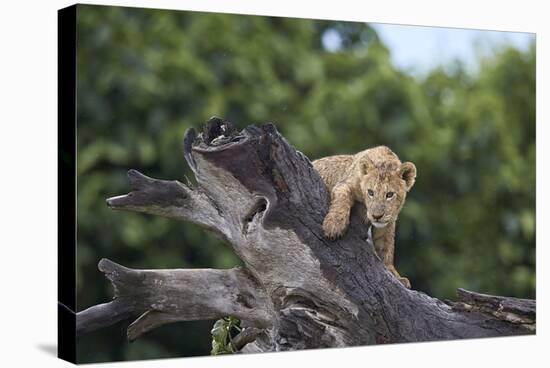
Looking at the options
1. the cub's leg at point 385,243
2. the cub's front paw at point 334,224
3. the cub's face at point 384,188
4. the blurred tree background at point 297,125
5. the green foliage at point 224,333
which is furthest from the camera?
the blurred tree background at point 297,125

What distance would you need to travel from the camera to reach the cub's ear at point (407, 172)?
694 centimetres

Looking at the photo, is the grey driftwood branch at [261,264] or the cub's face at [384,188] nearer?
the grey driftwood branch at [261,264]

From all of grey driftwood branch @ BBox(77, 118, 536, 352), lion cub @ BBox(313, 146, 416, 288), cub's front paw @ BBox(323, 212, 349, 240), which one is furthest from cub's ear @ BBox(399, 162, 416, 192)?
cub's front paw @ BBox(323, 212, 349, 240)

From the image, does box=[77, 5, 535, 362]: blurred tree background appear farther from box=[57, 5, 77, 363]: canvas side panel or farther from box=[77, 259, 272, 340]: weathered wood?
box=[77, 259, 272, 340]: weathered wood

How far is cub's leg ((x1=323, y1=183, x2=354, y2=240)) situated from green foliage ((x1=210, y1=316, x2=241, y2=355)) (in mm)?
864

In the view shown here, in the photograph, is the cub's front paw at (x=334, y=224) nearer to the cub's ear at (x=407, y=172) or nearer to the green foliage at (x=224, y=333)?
the cub's ear at (x=407, y=172)

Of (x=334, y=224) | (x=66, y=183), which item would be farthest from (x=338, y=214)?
(x=66, y=183)

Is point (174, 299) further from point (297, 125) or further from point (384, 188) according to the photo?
point (297, 125)

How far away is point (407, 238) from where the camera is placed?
8.32 meters

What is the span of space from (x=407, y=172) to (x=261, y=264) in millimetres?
1149

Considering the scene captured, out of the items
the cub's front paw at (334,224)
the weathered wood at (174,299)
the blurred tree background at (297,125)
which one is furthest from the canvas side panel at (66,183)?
the cub's front paw at (334,224)

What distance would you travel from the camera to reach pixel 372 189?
6.79 m

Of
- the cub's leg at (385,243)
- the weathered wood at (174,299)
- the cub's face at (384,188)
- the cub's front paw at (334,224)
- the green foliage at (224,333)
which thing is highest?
the cub's face at (384,188)

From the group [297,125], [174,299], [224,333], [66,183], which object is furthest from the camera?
[297,125]
